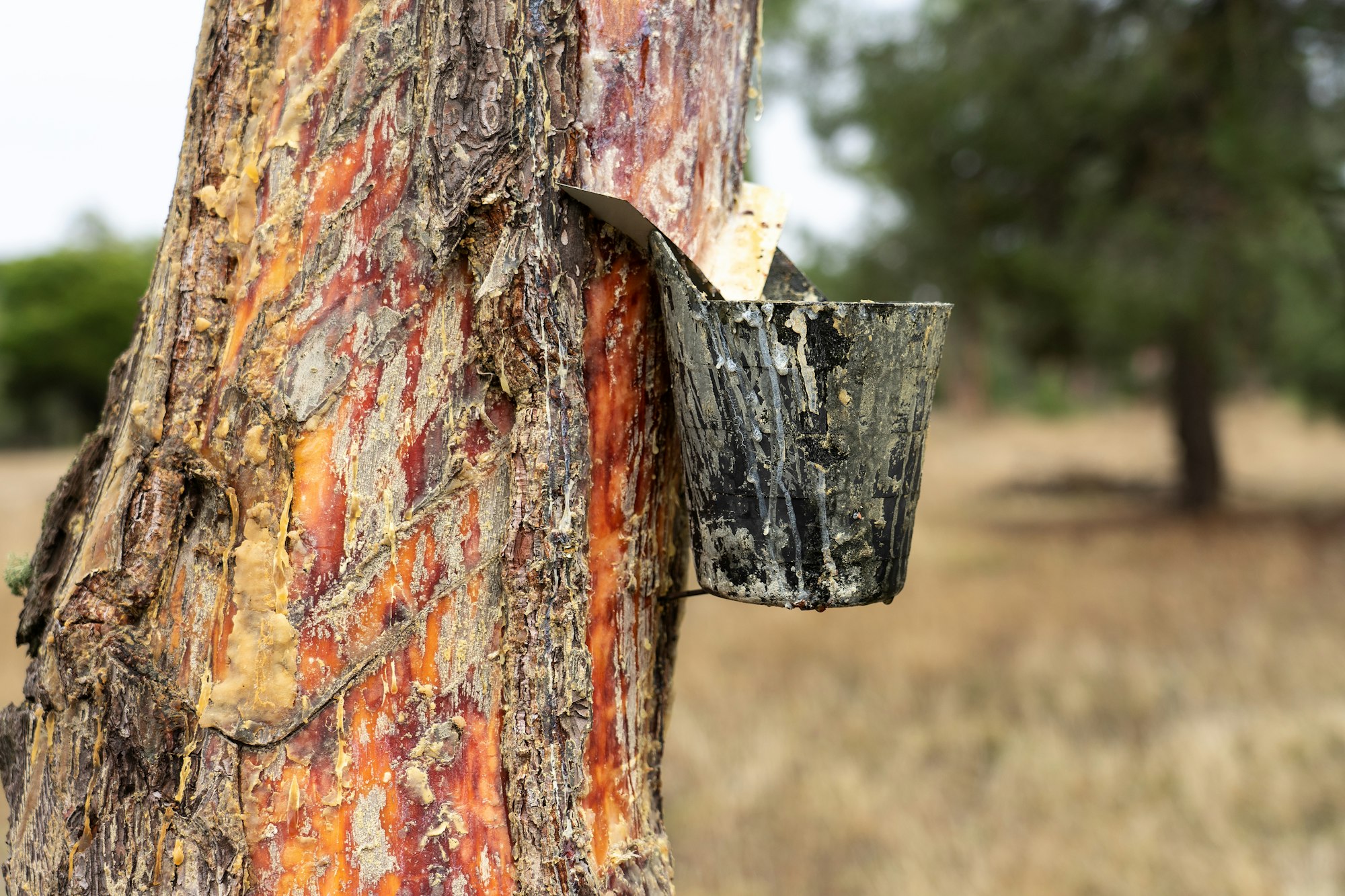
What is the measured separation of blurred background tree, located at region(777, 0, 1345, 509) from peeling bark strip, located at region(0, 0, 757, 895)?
5.70 meters

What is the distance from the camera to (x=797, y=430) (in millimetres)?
900

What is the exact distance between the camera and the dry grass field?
10.1 feet

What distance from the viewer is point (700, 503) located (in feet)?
3.14

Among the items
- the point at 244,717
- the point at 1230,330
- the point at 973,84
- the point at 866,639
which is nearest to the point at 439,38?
the point at 244,717

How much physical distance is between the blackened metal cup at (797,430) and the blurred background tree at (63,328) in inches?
737

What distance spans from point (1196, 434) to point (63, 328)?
18.4 m

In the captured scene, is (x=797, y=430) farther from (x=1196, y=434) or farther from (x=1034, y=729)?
(x=1196, y=434)

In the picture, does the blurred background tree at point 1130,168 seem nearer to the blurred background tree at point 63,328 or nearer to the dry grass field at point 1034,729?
the dry grass field at point 1034,729

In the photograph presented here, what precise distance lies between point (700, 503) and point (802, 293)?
289mm

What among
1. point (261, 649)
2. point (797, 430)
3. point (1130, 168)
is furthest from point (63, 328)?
point (797, 430)

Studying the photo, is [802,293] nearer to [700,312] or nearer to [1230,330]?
[700,312]

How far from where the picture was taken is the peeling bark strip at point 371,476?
0.88m

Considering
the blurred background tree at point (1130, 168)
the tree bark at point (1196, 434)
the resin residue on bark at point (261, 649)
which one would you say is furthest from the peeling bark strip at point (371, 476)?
the tree bark at point (1196, 434)

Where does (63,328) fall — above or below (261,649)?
above
